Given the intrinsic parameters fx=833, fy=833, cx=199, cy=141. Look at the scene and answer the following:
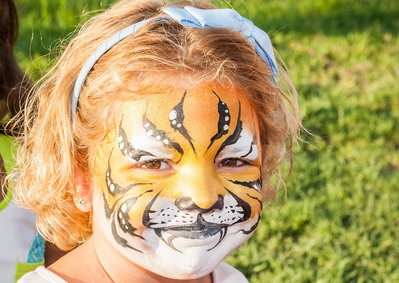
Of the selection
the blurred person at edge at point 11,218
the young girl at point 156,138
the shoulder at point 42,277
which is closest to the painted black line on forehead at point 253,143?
the young girl at point 156,138

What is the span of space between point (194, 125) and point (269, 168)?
22.6 inches

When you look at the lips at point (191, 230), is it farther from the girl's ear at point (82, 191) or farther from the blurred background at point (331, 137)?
the blurred background at point (331, 137)

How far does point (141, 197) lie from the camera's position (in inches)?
81.9

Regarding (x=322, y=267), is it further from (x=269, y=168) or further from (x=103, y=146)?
(x=103, y=146)

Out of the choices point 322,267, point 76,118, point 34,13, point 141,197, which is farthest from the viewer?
point 34,13

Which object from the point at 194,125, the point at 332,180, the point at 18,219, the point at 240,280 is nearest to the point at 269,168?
the point at 240,280

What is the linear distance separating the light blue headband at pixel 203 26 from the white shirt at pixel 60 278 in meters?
0.45

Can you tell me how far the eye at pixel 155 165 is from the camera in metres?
2.11

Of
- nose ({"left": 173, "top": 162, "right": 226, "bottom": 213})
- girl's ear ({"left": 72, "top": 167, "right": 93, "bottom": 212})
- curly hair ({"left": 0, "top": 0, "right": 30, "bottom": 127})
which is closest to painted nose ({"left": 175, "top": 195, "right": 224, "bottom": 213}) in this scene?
nose ({"left": 173, "top": 162, "right": 226, "bottom": 213})

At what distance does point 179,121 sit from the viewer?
2.08 metres

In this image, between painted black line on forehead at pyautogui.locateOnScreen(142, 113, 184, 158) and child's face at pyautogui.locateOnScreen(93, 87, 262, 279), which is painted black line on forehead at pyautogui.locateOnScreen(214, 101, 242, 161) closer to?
child's face at pyautogui.locateOnScreen(93, 87, 262, 279)

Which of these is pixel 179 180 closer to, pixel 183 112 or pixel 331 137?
pixel 183 112

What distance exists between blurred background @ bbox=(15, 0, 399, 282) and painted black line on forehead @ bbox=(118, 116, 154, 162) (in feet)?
1.80

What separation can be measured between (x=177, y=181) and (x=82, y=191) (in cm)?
39
